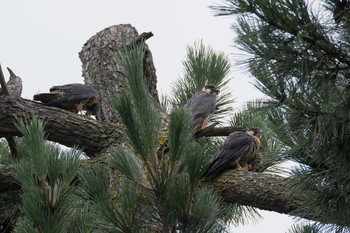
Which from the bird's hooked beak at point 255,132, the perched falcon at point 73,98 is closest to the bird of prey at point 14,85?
the perched falcon at point 73,98

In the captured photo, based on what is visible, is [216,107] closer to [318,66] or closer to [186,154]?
[186,154]

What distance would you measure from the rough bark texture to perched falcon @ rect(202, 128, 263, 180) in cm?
73

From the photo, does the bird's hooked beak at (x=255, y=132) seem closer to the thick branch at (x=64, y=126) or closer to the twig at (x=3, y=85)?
the thick branch at (x=64, y=126)

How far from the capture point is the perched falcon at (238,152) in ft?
18.6

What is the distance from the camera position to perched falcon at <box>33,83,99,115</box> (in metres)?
7.04

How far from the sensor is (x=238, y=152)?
607 cm

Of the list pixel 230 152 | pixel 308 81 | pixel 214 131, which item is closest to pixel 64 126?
pixel 214 131

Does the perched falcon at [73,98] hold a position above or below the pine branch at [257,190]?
above

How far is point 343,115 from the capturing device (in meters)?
3.64

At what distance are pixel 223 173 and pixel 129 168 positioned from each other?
1534 millimetres

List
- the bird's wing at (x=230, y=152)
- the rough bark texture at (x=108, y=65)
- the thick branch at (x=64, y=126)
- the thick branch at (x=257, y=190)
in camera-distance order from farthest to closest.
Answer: the rough bark texture at (x=108, y=65), the thick branch at (x=64, y=126), the bird's wing at (x=230, y=152), the thick branch at (x=257, y=190)

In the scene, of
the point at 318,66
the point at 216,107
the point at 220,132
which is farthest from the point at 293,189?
the point at 216,107

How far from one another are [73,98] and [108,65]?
647mm

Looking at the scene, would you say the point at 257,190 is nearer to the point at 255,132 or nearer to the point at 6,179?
the point at 255,132
